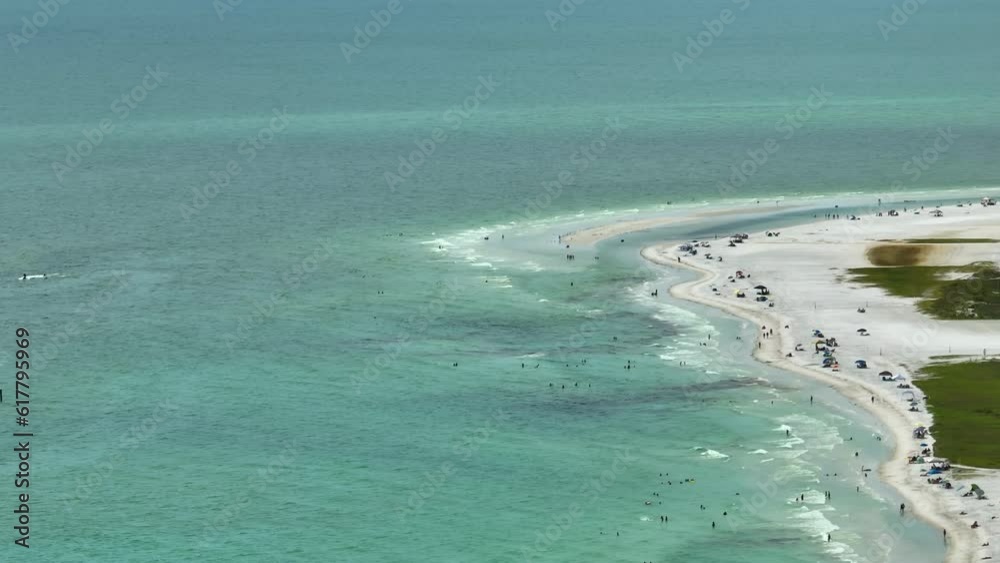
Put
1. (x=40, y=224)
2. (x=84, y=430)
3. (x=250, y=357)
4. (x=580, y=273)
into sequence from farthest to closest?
(x=40, y=224) < (x=580, y=273) < (x=250, y=357) < (x=84, y=430)

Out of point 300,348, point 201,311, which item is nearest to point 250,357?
Result: point 300,348

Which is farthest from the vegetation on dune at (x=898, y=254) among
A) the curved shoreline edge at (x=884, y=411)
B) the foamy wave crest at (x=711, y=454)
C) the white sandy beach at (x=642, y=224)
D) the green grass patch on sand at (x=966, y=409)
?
the foamy wave crest at (x=711, y=454)

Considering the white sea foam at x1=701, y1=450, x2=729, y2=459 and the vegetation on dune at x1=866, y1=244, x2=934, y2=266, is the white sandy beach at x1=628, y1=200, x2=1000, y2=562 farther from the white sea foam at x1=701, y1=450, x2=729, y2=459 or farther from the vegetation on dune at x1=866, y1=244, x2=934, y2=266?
the white sea foam at x1=701, y1=450, x2=729, y2=459

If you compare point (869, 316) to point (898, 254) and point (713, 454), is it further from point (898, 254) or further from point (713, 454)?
point (713, 454)

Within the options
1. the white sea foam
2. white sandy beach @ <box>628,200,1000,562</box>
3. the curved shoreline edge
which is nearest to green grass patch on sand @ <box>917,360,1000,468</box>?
white sandy beach @ <box>628,200,1000,562</box>

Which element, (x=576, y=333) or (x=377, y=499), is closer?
(x=377, y=499)

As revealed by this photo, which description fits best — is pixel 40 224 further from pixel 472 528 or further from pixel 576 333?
pixel 472 528

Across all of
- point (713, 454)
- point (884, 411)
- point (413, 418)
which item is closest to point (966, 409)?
point (884, 411)
